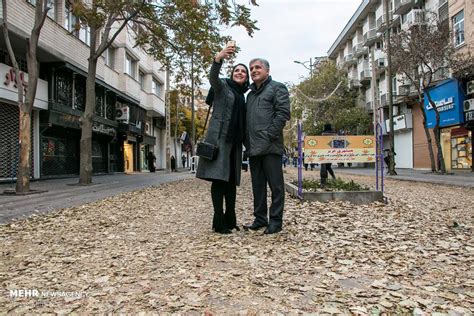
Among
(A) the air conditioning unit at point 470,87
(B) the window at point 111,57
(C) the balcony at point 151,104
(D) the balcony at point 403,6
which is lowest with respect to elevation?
(A) the air conditioning unit at point 470,87

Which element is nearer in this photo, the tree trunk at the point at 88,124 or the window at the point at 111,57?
the tree trunk at the point at 88,124

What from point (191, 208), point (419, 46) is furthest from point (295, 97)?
point (191, 208)

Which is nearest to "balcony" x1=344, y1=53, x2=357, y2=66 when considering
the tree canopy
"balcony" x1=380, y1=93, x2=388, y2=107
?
the tree canopy

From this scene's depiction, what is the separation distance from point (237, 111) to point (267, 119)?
373mm

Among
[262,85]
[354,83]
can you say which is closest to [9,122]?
[262,85]

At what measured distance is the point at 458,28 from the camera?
2319cm

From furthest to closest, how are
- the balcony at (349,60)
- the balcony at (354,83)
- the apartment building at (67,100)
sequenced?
the balcony at (349,60), the balcony at (354,83), the apartment building at (67,100)

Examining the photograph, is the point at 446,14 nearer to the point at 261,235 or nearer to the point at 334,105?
the point at 334,105

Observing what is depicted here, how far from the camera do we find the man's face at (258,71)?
4695 mm

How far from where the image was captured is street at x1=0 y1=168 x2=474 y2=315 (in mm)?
2656

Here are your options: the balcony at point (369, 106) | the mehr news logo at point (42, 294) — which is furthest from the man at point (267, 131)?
the balcony at point (369, 106)

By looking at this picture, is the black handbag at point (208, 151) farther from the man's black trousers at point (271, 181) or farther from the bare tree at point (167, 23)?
the bare tree at point (167, 23)

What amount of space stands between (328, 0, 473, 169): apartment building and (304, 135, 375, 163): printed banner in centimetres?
418

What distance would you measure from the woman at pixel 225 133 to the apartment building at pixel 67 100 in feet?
27.5
